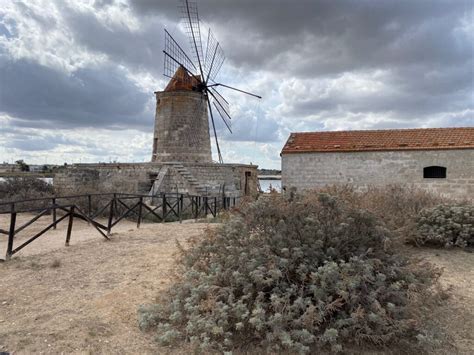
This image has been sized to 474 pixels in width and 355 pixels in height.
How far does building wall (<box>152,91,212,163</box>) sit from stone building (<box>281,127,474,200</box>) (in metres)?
5.01

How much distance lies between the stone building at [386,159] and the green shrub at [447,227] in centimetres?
748

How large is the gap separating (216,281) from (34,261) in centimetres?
381

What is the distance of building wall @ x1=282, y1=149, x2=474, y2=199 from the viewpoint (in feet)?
48.0

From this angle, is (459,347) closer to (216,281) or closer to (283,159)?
(216,281)

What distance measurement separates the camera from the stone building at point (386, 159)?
48.3ft

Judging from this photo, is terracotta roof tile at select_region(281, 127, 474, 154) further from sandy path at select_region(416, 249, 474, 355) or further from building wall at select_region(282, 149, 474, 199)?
sandy path at select_region(416, 249, 474, 355)

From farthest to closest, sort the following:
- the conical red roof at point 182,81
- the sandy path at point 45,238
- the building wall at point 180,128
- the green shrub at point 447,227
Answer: the conical red roof at point 182,81 < the building wall at point 180,128 < the sandy path at point 45,238 < the green shrub at point 447,227

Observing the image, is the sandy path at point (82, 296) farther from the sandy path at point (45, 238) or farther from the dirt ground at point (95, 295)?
the sandy path at point (45, 238)

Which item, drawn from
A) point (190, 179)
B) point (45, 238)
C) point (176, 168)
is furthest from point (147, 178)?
point (45, 238)

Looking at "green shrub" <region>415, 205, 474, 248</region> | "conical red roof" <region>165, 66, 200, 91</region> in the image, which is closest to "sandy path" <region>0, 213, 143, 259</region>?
"green shrub" <region>415, 205, 474, 248</region>

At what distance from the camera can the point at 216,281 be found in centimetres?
366

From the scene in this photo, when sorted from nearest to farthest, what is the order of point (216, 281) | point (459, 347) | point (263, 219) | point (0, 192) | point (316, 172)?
1. point (459, 347)
2. point (216, 281)
3. point (263, 219)
4. point (0, 192)
5. point (316, 172)

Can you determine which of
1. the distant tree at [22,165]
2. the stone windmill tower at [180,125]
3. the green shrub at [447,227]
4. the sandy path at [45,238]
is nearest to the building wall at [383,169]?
the stone windmill tower at [180,125]

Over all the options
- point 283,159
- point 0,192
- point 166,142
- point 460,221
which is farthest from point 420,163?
point 0,192
